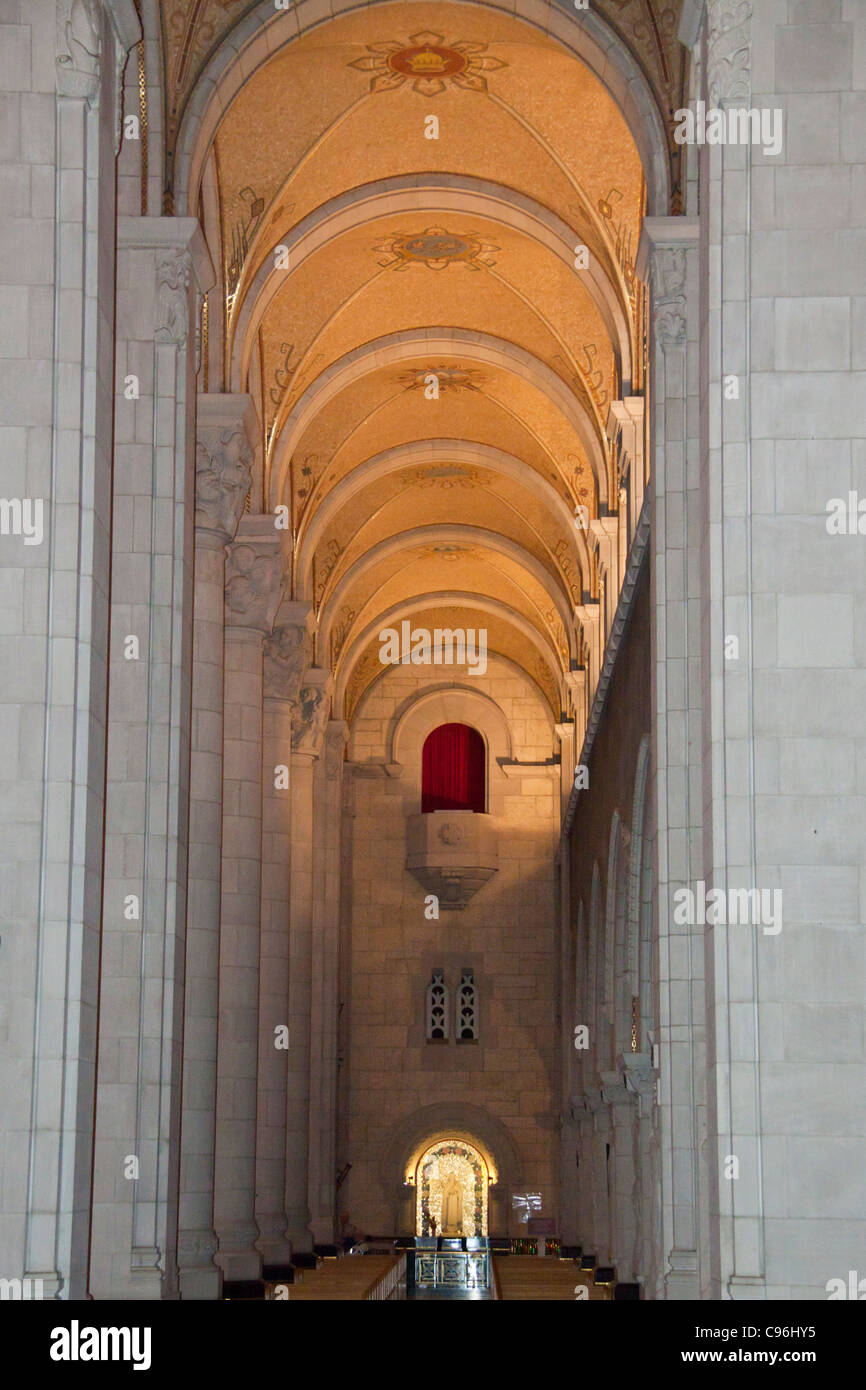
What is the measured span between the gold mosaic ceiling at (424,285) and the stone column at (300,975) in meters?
2.52

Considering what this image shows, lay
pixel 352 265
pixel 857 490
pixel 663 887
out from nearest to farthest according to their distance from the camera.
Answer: pixel 857 490, pixel 663 887, pixel 352 265

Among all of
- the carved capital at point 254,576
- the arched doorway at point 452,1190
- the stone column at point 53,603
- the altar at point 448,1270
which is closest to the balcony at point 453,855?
the arched doorway at point 452,1190

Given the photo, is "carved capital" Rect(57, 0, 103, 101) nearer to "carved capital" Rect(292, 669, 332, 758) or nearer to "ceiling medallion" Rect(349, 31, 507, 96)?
"ceiling medallion" Rect(349, 31, 507, 96)

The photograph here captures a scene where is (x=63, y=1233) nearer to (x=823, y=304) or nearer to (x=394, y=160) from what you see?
(x=823, y=304)

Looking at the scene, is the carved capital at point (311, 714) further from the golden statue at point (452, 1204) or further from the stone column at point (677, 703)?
the stone column at point (677, 703)

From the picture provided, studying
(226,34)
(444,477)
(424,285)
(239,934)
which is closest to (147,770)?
(226,34)

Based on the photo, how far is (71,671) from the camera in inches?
345

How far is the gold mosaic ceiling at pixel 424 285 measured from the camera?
58.1 feet

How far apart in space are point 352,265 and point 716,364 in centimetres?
1336

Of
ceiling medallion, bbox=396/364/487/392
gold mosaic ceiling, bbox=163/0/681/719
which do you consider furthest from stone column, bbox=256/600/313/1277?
ceiling medallion, bbox=396/364/487/392

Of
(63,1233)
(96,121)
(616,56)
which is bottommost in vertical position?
(63,1233)

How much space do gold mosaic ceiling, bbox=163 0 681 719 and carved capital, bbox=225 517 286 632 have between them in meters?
0.96

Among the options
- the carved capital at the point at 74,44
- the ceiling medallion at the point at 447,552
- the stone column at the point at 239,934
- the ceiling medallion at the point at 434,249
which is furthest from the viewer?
the ceiling medallion at the point at 447,552

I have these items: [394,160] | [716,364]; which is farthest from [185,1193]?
[394,160]
